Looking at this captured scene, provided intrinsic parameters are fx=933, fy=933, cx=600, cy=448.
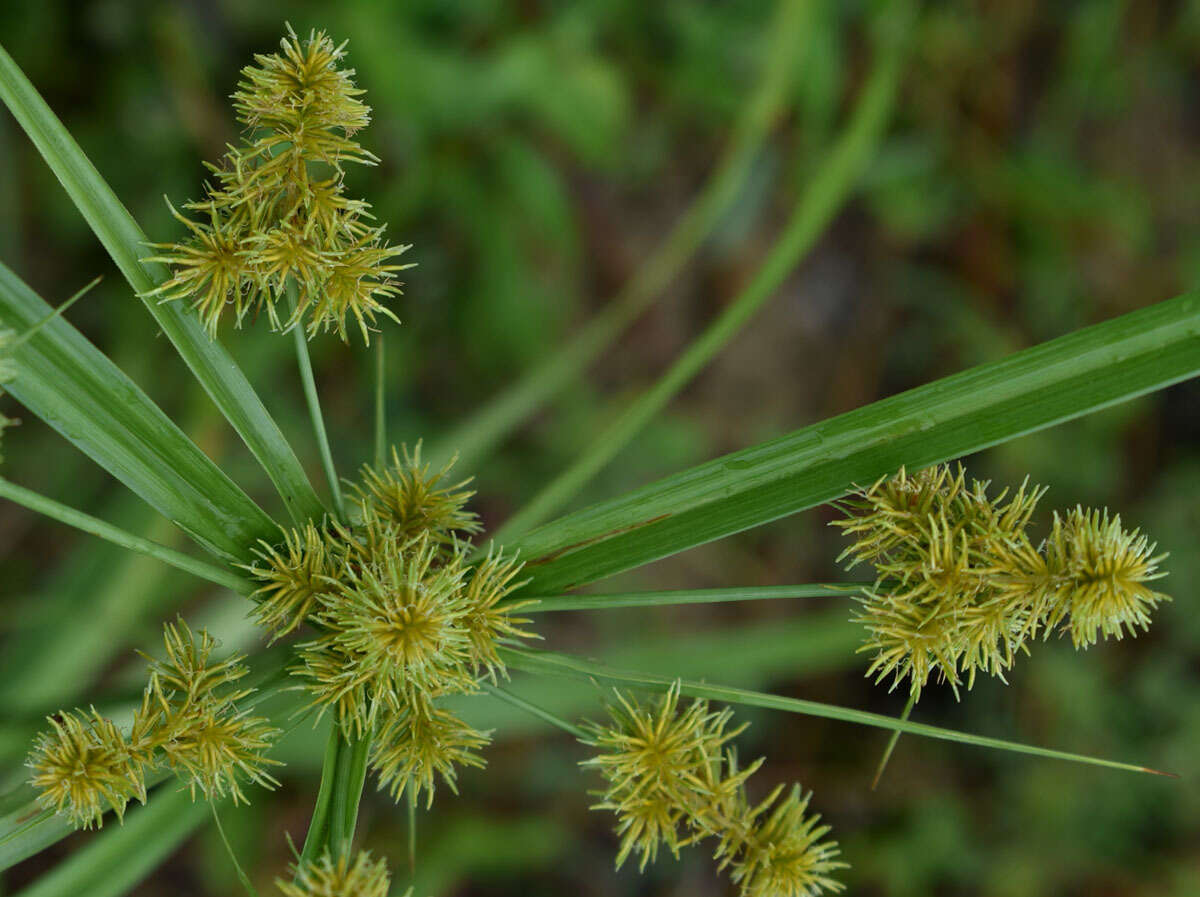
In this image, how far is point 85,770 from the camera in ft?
3.08

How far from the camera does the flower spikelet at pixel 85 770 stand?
933 mm

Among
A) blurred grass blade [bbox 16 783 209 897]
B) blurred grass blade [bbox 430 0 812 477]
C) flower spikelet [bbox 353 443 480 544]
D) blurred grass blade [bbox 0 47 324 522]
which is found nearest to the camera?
blurred grass blade [bbox 0 47 324 522]

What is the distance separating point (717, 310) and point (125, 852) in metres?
2.68

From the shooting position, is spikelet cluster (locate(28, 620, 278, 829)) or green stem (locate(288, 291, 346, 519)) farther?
green stem (locate(288, 291, 346, 519))

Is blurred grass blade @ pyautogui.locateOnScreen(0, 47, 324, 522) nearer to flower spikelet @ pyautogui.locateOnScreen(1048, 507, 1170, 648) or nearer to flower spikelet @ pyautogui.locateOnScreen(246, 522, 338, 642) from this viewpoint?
flower spikelet @ pyautogui.locateOnScreen(246, 522, 338, 642)

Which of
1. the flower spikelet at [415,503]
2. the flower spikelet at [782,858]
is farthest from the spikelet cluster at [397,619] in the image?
the flower spikelet at [782,858]

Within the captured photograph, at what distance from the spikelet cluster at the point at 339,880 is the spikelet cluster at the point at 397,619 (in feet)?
0.29

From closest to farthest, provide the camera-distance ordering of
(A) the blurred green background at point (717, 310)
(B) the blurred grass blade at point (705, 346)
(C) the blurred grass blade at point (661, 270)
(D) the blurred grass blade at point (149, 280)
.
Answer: (D) the blurred grass blade at point (149, 280)
(B) the blurred grass blade at point (705, 346)
(C) the blurred grass blade at point (661, 270)
(A) the blurred green background at point (717, 310)

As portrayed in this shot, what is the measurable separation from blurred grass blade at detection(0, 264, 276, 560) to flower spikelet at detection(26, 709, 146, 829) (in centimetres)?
25

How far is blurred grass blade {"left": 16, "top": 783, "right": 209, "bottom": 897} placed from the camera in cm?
131

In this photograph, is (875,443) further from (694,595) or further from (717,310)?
(717,310)

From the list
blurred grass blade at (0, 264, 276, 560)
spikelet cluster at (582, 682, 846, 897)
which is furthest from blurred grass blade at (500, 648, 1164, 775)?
blurred grass blade at (0, 264, 276, 560)

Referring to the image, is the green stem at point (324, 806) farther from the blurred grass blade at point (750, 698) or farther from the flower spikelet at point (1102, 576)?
the flower spikelet at point (1102, 576)

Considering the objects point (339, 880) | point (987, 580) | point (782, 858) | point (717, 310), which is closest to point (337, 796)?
point (339, 880)
